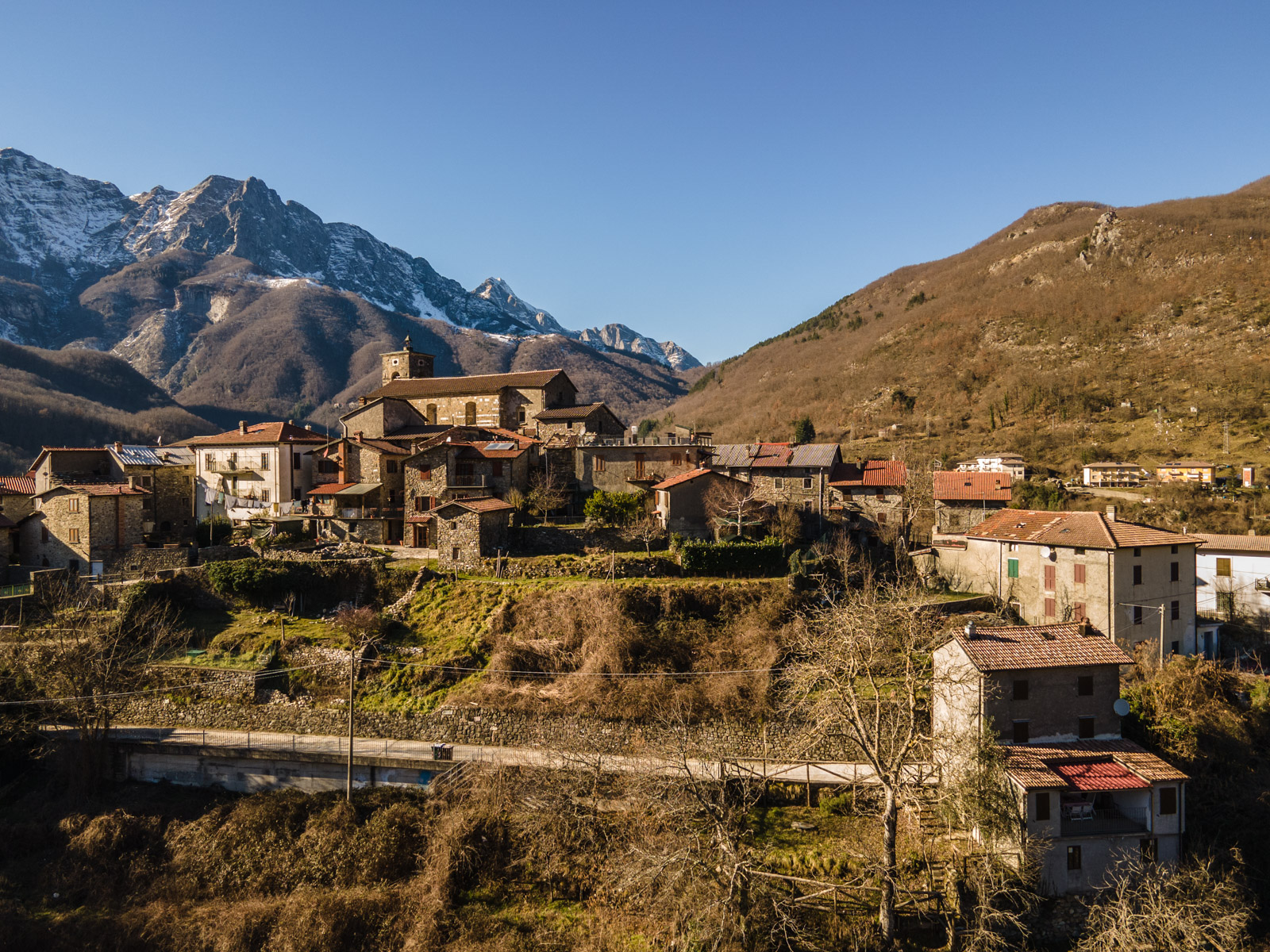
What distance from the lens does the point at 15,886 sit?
2353 cm

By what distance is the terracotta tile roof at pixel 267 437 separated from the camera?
1923 inches

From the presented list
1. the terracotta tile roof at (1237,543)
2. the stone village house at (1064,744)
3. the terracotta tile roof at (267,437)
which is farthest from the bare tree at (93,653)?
the terracotta tile roof at (1237,543)

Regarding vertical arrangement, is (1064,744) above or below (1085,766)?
above

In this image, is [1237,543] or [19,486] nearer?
[1237,543]

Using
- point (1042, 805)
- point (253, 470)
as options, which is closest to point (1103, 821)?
point (1042, 805)

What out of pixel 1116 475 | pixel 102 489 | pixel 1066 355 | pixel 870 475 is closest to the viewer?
pixel 102 489

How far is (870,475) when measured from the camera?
1853 inches

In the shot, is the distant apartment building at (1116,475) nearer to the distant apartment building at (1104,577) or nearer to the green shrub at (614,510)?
the distant apartment building at (1104,577)

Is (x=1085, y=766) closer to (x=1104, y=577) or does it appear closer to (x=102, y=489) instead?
(x=1104, y=577)

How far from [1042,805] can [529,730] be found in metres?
17.9

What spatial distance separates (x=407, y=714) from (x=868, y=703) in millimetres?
18472

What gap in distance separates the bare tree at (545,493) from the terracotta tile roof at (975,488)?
24.8m

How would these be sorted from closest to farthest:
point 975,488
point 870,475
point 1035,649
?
1. point 1035,649
2. point 975,488
3. point 870,475

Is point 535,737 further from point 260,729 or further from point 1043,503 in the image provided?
point 1043,503
